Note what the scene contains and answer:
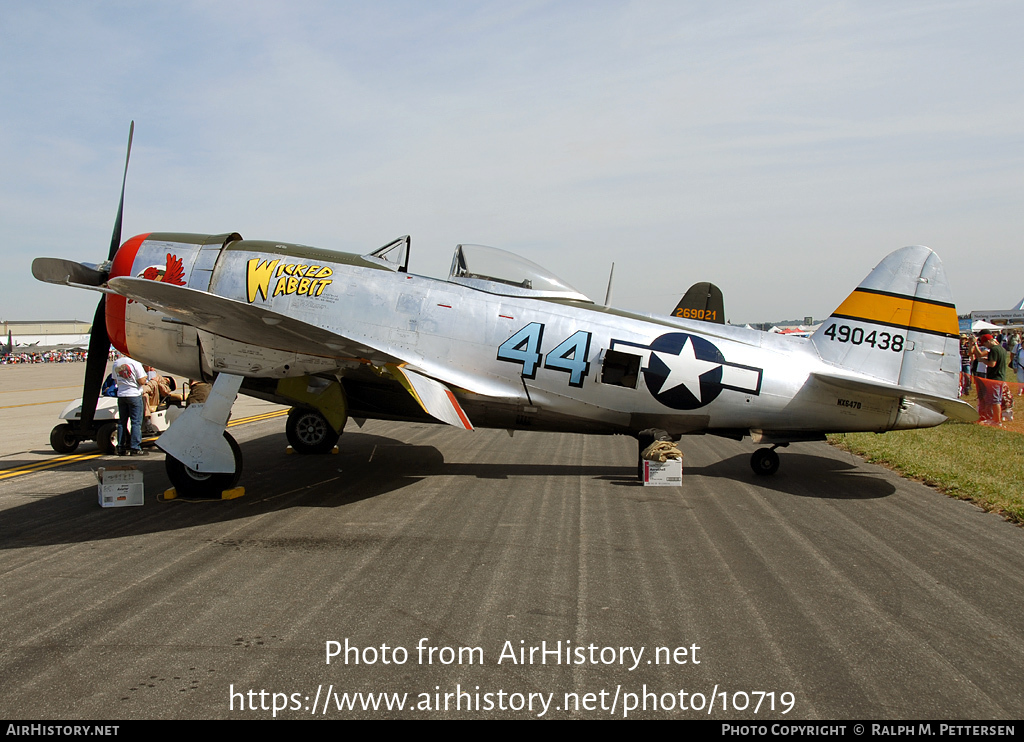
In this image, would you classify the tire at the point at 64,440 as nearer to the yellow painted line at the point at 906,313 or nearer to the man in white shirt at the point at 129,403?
the man in white shirt at the point at 129,403

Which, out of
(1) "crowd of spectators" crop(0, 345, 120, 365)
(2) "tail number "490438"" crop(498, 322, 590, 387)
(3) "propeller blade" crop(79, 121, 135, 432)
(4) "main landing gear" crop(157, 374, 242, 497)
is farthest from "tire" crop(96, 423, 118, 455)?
(1) "crowd of spectators" crop(0, 345, 120, 365)

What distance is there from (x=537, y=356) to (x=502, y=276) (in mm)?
1231

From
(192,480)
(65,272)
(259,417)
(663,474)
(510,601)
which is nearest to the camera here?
(510,601)

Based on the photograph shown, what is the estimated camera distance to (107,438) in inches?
409

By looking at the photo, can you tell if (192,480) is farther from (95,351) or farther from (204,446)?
(95,351)

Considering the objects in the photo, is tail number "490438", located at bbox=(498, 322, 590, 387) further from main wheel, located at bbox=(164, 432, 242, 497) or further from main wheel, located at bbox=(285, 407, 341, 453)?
main wheel, located at bbox=(285, 407, 341, 453)

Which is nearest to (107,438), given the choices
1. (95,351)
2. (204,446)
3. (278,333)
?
(95,351)

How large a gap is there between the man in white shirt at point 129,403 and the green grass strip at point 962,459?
11553 millimetres

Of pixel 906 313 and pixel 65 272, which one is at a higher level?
pixel 906 313

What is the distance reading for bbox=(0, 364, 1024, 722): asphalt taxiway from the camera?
3.26 meters

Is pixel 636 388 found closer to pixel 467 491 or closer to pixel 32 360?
pixel 467 491

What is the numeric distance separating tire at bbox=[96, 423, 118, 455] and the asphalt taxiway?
9.04ft

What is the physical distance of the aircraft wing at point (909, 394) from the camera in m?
7.53

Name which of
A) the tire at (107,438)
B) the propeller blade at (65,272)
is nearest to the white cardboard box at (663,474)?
the propeller blade at (65,272)
